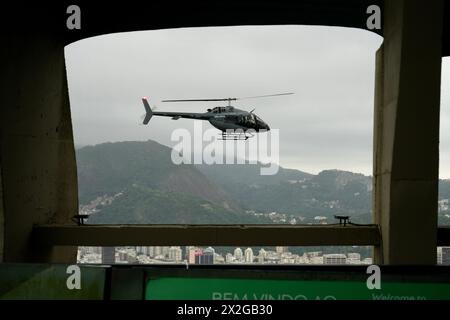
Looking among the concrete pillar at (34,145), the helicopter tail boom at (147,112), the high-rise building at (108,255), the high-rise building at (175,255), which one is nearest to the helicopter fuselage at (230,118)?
the helicopter tail boom at (147,112)

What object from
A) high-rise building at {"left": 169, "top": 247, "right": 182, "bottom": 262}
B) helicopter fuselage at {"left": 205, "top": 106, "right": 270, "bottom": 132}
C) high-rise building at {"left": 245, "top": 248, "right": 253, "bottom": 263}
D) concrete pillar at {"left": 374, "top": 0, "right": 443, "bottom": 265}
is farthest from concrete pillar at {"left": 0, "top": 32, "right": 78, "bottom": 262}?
concrete pillar at {"left": 374, "top": 0, "right": 443, "bottom": 265}

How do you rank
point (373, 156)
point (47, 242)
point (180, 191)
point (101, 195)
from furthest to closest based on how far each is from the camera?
1. point (180, 191)
2. point (101, 195)
3. point (373, 156)
4. point (47, 242)

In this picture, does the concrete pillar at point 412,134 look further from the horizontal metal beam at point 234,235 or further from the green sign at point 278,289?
the green sign at point 278,289

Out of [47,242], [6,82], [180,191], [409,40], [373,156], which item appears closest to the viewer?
[409,40]

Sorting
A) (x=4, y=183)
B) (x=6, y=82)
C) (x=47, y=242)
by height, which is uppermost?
(x=6, y=82)

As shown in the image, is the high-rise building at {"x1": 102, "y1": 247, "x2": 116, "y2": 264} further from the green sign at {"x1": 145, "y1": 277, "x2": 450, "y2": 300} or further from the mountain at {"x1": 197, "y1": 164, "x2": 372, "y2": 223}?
the mountain at {"x1": 197, "y1": 164, "x2": 372, "y2": 223}
